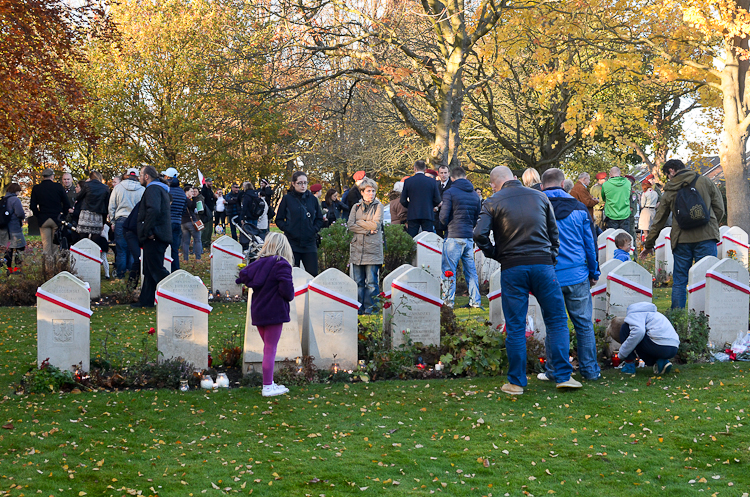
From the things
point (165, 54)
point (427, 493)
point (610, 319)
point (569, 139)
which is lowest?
point (427, 493)

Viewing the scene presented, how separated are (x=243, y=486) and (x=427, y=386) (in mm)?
2733

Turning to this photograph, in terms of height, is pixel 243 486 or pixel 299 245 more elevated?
pixel 299 245

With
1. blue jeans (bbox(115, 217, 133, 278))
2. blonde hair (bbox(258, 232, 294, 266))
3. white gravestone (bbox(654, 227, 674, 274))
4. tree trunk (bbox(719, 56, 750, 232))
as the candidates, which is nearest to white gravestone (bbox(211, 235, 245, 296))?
blue jeans (bbox(115, 217, 133, 278))

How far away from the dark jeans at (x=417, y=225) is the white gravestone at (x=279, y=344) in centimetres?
543

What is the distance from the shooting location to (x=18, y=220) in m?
14.5

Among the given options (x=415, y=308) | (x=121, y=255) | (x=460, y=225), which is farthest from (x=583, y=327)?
(x=121, y=255)

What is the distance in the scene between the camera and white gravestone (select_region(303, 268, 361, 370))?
23.3ft

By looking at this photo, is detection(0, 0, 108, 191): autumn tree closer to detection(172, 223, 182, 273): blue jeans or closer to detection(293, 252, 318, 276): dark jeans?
detection(172, 223, 182, 273): blue jeans

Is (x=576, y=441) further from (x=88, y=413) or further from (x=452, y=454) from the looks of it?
(x=88, y=413)

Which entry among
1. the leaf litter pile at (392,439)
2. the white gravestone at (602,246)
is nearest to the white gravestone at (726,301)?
the leaf litter pile at (392,439)

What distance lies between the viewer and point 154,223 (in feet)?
33.3

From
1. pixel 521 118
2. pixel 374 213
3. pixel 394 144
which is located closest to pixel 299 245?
pixel 374 213

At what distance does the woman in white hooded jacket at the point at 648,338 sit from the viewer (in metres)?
6.79

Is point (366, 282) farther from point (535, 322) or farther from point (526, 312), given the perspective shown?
point (526, 312)
